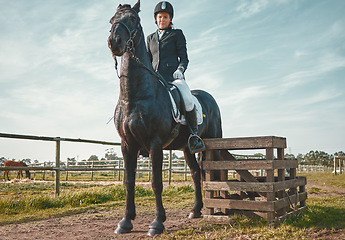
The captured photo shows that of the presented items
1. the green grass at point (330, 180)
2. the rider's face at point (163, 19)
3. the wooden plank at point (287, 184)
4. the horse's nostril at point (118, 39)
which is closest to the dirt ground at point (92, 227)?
the wooden plank at point (287, 184)

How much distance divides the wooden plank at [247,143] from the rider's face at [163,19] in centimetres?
205

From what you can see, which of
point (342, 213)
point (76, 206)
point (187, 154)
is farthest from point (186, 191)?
point (342, 213)

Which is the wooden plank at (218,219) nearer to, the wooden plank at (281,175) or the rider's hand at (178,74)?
the wooden plank at (281,175)

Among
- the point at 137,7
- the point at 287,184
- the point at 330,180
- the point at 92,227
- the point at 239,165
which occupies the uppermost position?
the point at 137,7

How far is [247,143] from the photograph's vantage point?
15.3 ft

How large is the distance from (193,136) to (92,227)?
212 cm

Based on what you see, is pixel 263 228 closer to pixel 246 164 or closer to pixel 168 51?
pixel 246 164

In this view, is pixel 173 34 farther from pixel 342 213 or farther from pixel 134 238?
pixel 342 213

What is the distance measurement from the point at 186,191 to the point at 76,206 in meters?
3.90

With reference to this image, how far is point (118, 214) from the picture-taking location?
601 centimetres

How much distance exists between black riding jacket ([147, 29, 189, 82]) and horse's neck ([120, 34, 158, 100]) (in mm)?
788

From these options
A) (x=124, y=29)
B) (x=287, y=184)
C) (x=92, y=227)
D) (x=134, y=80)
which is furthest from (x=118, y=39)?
(x=287, y=184)

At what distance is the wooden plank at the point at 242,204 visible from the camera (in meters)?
4.36

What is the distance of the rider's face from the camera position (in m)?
5.21
